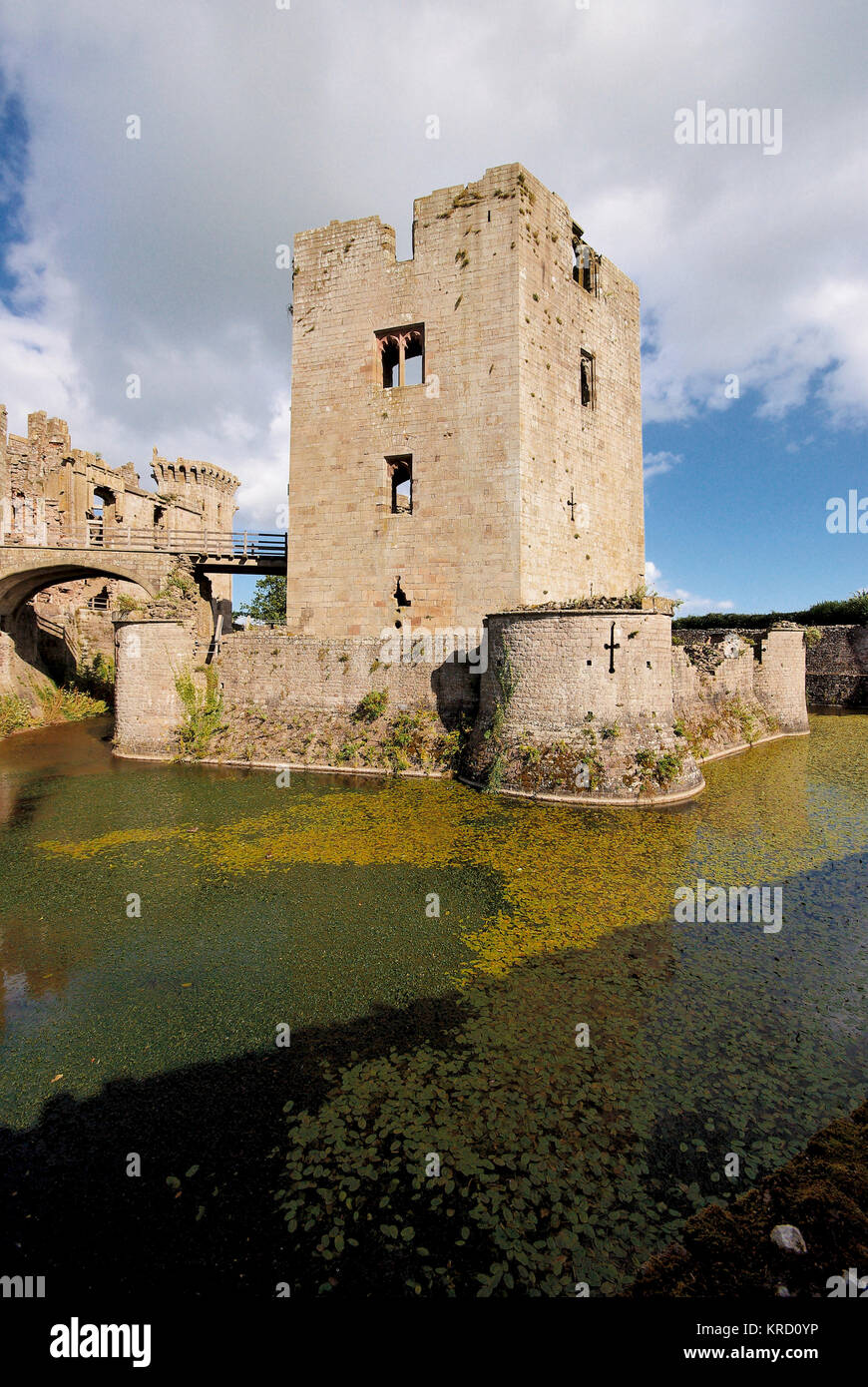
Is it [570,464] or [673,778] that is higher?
[570,464]

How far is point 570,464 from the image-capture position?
15672 millimetres

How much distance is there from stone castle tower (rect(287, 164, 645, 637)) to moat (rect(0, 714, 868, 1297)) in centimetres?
792

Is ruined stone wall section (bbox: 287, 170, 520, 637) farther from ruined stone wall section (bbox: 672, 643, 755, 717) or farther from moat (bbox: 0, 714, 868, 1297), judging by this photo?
moat (bbox: 0, 714, 868, 1297)

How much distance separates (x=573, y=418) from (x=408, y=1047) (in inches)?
616

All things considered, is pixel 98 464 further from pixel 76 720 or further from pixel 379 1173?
pixel 379 1173

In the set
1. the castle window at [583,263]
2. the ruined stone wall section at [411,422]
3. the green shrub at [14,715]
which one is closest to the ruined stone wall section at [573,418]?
the castle window at [583,263]

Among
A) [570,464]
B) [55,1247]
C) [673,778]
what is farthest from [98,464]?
[55,1247]

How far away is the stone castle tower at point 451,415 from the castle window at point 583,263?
0.19 ft

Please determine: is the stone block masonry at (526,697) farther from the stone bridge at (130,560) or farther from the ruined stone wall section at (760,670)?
the stone bridge at (130,560)

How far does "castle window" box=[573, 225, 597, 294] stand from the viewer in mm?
15793

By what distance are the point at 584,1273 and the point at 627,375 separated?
20748mm

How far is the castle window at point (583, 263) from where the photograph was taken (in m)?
15.8

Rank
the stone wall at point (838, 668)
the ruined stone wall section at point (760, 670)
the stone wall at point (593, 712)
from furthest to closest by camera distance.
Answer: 1. the stone wall at point (838, 668)
2. the ruined stone wall section at point (760, 670)
3. the stone wall at point (593, 712)

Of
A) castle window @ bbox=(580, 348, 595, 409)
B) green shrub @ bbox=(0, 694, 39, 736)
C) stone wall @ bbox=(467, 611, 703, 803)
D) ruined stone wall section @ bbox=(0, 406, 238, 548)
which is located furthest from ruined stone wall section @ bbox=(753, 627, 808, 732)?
green shrub @ bbox=(0, 694, 39, 736)
